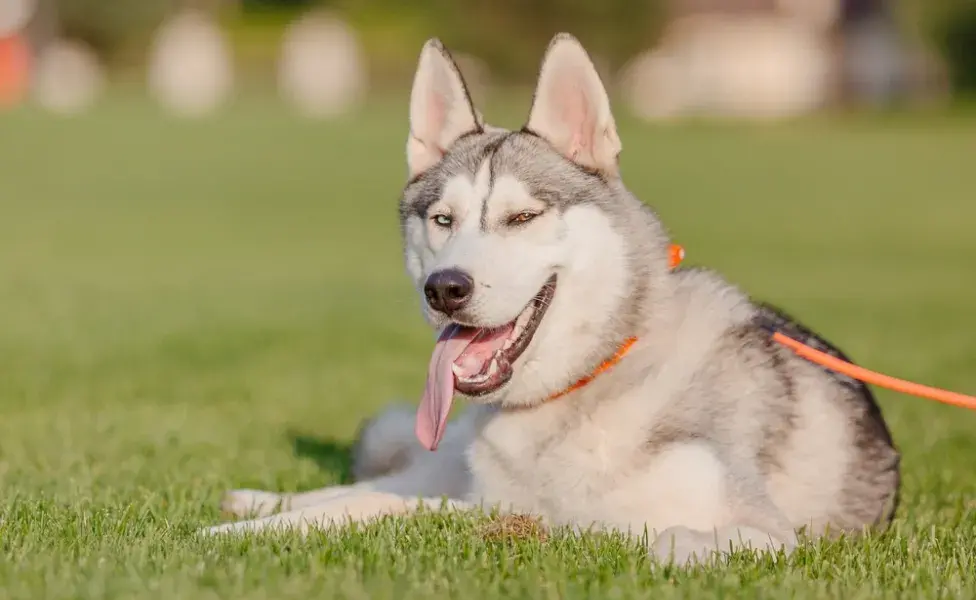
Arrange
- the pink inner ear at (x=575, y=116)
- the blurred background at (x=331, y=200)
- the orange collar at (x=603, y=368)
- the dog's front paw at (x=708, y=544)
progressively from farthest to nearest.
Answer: the blurred background at (x=331, y=200), the pink inner ear at (x=575, y=116), the orange collar at (x=603, y=368), the dog's front paw at (x=708, y=544)

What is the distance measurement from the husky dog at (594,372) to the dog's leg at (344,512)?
1 centimetres

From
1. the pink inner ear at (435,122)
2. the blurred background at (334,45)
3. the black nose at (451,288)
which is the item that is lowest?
the blurred background at (334,45)

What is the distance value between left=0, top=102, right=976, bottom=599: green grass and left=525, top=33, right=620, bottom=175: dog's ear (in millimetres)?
1053

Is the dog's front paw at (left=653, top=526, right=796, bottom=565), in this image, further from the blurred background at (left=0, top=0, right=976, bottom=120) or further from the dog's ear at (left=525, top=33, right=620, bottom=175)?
the blurred background at (left=0, top=0, right=976, bottom=120)

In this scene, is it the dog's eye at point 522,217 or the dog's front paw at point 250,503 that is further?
the dog's front paw at point 250,503

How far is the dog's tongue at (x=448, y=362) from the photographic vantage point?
15.2ft

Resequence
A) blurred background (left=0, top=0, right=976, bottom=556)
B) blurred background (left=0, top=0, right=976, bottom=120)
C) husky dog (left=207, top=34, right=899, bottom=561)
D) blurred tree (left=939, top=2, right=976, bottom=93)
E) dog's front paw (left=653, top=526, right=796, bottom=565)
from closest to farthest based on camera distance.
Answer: dog's front paw (left=653, top=526, right=796, bottom=565) → husky dog (left=207, top=34, right=899, bottom=561) → blurred background (left=0, top=0, right=976, bottom=556) → blurred tree (left=939, top=2, right=976, bottom=93) → blurred background (left=0, top=0, right=976, bottom=120)

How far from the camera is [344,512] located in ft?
16.0

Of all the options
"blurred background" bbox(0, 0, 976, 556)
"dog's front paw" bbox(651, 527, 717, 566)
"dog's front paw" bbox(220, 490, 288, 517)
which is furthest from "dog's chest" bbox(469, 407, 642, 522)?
"blurred background" bbox(0, 0, 976, 556)

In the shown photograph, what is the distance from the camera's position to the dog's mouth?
4.60 metres

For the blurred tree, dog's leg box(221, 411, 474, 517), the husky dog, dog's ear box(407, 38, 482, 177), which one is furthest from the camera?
the blurred tree

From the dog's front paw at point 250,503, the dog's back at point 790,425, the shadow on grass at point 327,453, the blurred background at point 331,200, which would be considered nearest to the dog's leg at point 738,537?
the dog's back at point 790,425

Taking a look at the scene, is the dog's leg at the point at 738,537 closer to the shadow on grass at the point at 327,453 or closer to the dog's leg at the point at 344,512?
the dog's leg at the point at 344,512

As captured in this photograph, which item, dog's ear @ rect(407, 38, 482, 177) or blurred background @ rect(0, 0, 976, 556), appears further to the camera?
blurred background @ rect(0, 0, 976, 556)
